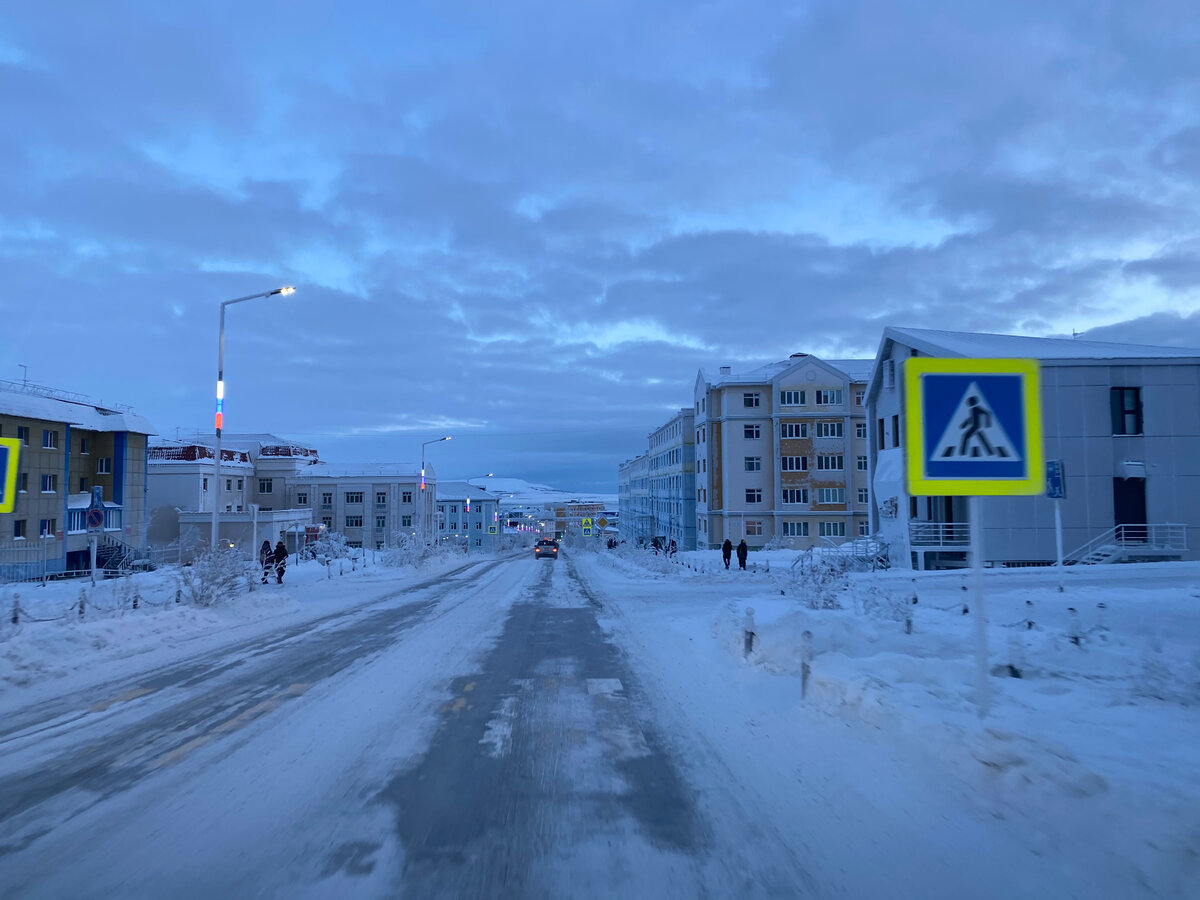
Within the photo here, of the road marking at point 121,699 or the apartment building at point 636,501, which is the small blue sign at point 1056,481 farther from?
the apartment building at point 636,501

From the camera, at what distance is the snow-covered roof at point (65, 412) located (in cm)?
3612

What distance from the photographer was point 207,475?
62312 mm

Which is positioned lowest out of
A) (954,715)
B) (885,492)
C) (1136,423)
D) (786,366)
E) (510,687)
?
(510,687)

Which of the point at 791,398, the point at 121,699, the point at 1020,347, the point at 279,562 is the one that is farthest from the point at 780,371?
the point at 121,699

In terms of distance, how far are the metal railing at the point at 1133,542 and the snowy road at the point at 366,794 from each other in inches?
934

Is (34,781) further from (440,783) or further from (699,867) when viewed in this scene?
(699,867)

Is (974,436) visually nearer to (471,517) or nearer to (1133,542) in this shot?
(1133,542)

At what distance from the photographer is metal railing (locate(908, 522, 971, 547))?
93.1 feet

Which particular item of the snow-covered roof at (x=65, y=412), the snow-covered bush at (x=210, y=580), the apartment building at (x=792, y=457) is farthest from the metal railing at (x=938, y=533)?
the snow-covered roof at (x=65, y=412)

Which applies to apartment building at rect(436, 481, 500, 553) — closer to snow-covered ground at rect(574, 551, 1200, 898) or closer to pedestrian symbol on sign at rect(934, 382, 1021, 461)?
snow-covered ground at rect(574, 551, 1200, 898)

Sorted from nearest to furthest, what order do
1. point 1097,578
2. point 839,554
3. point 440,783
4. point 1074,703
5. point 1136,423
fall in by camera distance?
point 440,783
point 1074,703
point 1097,578
point 1136,423
point 839,554

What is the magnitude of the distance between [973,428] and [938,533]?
26095 millimetres

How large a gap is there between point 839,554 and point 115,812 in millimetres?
30250

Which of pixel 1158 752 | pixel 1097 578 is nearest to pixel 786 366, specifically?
pixel 1097 578
